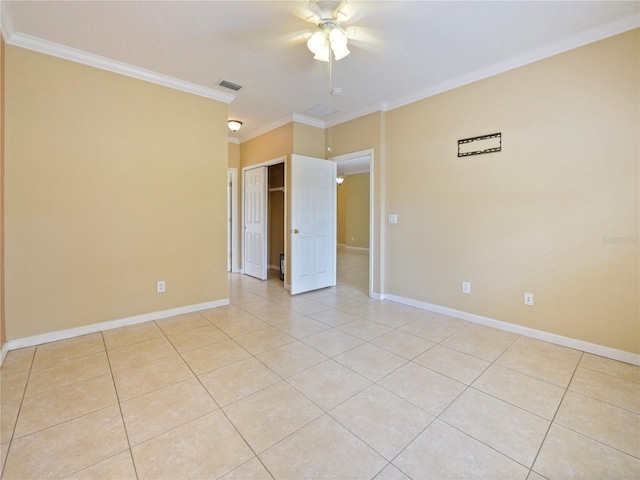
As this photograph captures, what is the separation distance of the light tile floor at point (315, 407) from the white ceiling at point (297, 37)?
102 inches

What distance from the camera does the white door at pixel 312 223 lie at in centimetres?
414

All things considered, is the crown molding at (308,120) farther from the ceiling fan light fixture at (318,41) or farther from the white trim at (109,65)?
the ceiling fan light fixture at (318,41)

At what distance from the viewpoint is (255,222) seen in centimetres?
515

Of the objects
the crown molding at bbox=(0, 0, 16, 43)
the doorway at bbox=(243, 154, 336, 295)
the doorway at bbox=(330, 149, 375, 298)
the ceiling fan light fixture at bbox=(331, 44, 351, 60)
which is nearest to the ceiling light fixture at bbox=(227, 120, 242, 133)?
the doorway at bbox=(243, 154, 336, 295)

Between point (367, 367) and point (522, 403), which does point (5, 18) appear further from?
point (522, 403)

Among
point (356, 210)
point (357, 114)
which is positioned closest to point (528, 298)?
point (357, 114)

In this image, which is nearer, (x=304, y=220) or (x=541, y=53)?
(x=541, y=53)

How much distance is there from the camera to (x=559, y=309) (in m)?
2.57

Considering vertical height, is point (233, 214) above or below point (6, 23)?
below

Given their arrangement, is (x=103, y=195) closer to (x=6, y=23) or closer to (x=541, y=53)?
(x=6, y=23)

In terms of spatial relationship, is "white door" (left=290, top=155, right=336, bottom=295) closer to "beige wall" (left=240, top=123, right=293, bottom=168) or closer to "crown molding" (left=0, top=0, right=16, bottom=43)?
"beige wall" (left=240, top=123, right=293, bottom=168)

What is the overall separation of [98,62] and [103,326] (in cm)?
251

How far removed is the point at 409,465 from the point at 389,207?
9.78 ft

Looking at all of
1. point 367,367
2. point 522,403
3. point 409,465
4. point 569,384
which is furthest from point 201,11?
point 569,384
